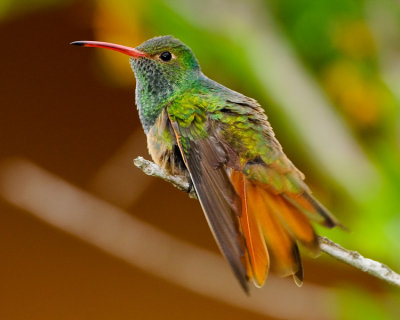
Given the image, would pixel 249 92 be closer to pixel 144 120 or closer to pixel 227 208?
pixel 144 120

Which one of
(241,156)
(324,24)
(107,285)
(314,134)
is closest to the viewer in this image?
(241,156)

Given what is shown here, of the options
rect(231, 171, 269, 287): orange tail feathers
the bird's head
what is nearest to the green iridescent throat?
the bird's head

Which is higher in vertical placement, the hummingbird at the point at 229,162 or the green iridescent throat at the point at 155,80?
the green iridescent throat at the point at 155,80

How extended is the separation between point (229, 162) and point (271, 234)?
29cm

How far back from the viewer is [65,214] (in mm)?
3090

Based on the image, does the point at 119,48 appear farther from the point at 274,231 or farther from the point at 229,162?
the point at 274,231

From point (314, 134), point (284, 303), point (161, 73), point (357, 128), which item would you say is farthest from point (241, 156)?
point (357, 128)

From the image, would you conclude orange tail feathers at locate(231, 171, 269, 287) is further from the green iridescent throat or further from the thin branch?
the green iridescent throat

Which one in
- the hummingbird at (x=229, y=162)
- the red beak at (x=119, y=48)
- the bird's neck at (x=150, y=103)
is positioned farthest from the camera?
the bird's neck at (x=150, y=103)

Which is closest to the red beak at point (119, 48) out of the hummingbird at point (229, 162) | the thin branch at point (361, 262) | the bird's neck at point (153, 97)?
the hummingbird at point (229, 162)

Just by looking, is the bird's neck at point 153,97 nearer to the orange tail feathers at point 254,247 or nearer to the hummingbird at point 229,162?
the hummingbird at point 229,162

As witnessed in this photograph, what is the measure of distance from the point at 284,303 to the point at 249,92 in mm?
936

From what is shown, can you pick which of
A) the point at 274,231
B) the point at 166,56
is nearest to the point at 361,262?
the point at 274,231

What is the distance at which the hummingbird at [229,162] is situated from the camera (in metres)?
1.55
